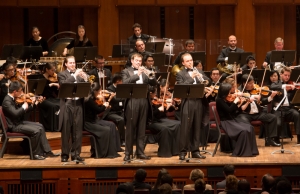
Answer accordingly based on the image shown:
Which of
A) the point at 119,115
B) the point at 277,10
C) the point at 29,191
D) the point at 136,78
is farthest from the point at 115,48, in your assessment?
the point at 277,10

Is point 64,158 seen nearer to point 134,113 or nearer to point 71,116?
point 71,116

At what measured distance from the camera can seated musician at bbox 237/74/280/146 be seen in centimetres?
1122

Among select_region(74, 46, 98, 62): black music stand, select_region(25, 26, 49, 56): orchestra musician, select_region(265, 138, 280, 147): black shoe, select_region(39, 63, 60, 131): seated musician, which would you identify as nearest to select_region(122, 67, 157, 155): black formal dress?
select_region(74, 46, 98, 62): black music stand

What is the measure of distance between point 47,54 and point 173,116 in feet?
9.29

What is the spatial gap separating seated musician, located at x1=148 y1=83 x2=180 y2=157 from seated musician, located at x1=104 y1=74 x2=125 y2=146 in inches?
27.8

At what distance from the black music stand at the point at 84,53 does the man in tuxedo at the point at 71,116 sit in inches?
67.2

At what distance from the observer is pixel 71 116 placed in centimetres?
1040

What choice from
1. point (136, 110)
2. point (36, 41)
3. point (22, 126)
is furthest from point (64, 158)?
point (36, 41)

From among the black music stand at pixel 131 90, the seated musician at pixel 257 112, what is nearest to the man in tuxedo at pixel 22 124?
the black music stand at pixel 131 90

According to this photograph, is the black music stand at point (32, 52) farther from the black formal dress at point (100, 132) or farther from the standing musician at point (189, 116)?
the standing musician at point (189, 116)

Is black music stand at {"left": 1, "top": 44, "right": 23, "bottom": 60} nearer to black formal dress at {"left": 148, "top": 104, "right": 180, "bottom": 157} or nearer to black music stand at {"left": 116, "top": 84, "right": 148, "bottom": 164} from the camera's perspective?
black formal dress at {"left": 148, "top": 104, "right": 180, "bottom": 157}

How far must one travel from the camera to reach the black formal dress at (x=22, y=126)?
34.8 ft

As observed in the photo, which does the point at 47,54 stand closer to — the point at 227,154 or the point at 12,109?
the point at 12,109

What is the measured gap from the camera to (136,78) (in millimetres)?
10414
